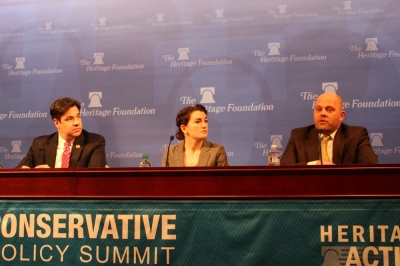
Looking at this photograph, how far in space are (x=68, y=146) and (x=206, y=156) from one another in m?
1.02

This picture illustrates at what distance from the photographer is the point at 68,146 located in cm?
376

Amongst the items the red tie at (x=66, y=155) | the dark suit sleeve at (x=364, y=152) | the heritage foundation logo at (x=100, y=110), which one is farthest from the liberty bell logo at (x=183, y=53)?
the dark suit sleeve at (x=364, y=152)

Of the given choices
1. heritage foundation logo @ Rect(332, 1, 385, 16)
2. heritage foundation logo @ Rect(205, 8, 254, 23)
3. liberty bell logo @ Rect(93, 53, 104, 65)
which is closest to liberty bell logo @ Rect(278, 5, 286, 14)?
heritage foundation logo @ Rect(205, 8, 254, 23)

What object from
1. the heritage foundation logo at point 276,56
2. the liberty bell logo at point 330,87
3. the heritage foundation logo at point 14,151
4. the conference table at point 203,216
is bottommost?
A: the conference table at point 203,216

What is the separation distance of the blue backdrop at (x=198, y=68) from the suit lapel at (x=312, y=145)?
1.01m

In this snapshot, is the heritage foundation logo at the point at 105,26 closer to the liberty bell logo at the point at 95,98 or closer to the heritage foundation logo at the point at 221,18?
the liberty bell logo at the point at 95,98

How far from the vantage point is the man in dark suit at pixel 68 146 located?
3.68m

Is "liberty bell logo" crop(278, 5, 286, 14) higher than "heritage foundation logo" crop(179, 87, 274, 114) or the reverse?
higher

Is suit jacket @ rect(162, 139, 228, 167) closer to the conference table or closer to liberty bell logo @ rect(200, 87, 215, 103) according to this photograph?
liberty bell logo @ rect(200, 87, 215, 103)

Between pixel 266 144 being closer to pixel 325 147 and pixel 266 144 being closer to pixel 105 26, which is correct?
pixel 325 147

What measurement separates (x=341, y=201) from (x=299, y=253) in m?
0.27

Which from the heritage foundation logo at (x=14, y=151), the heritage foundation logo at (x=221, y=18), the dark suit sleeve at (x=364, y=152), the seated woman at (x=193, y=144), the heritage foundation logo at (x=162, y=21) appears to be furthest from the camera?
the heritage foundation logo at (x=14, y=151)

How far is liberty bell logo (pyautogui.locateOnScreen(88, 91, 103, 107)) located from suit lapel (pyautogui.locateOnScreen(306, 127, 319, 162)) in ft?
7.27

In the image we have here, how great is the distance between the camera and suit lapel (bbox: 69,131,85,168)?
12.0 feet
